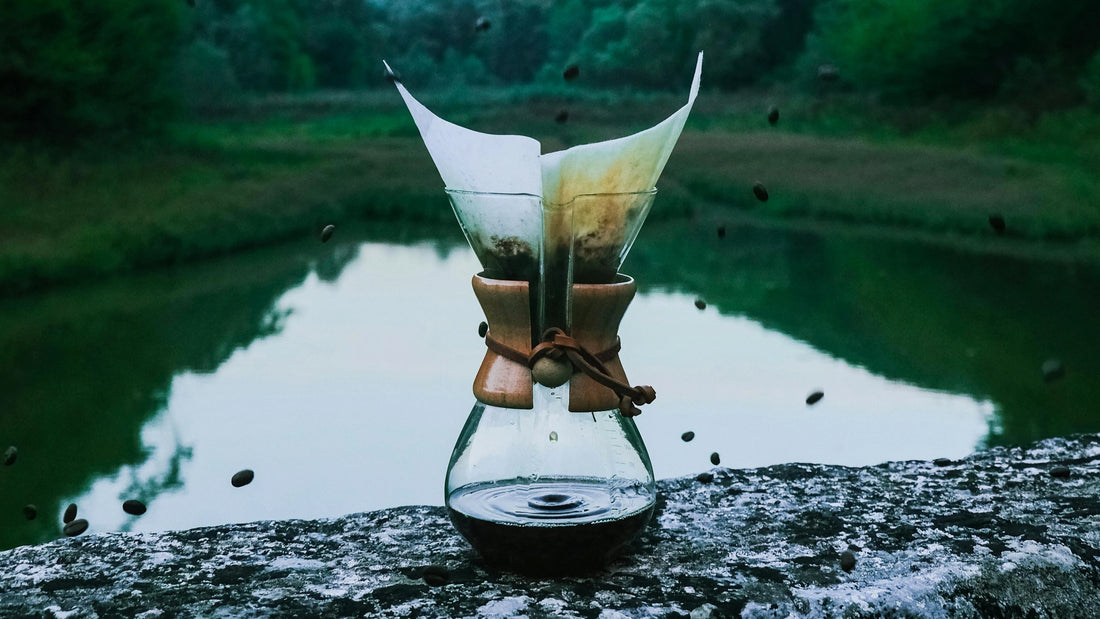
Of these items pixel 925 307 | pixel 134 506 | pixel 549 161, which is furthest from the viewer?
pixel 925 307

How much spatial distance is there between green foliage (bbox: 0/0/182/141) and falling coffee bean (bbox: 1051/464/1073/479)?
7.39 meters

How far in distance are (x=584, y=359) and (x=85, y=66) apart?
855cm

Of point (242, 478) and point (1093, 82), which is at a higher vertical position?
point (1093, 82)

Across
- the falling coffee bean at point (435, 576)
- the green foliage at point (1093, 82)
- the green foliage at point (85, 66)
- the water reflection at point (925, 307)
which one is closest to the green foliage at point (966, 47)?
the green foliage at point (1093, 82)

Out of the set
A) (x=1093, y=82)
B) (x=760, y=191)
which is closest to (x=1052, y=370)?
(x=760, y=191)

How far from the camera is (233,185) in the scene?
319 inches

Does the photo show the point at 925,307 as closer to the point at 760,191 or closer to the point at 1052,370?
the point at 1052,370

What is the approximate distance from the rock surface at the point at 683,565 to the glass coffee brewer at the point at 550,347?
0.20 ft

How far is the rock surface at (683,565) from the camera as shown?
1.04 metres

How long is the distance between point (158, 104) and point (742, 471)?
9.08m

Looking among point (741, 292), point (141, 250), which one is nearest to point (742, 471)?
point (741, 292)

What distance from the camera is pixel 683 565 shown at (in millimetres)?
1116

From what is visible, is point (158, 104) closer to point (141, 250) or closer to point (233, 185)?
point (233, 185)

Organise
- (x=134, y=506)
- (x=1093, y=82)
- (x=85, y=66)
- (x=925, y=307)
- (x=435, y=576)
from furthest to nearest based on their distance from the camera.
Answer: (x=85, y=66), (x=1093, y=82), (x=925, y=307), (x=134, y=506), (x=435, y=576)
